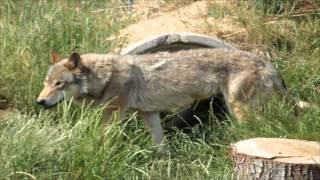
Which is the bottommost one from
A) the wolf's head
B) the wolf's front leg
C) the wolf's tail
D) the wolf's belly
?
the wolf's front leg

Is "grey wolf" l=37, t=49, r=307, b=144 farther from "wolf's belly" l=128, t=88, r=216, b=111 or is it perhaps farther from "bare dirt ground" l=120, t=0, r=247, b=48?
"bare dirt ground" l=120, t=0, r=247, b=48

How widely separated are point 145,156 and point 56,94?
135 centimetres

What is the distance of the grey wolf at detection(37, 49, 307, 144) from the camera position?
26.2 ft

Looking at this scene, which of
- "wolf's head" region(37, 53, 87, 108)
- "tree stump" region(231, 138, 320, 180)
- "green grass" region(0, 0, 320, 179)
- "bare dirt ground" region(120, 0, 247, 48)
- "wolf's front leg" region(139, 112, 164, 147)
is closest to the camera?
"tree stump" region(231, 138, 320, 180)

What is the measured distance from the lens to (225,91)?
8.37 m

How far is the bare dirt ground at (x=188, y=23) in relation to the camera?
9.77 metres

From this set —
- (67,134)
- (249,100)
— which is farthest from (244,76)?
(67,134)

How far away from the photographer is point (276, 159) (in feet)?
19.1

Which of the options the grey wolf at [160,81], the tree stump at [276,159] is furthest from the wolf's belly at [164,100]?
the tree stump at [276,159]

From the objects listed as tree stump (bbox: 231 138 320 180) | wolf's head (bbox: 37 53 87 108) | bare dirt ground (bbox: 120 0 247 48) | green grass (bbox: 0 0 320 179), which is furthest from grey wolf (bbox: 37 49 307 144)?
tree stump (bbox: 231 138 320 180)

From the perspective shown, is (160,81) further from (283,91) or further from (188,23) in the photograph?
(188,23)

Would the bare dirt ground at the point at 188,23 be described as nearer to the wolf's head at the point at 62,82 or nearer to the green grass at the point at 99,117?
the green grass at the point at 99,117

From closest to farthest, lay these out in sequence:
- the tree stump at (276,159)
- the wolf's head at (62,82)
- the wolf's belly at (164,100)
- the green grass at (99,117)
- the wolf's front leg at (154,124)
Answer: the tree stump at (276,159) → the green grass at (99,117) → the wolf's head at (62,82) → the wolf's front leg at (154,124) → the wolf's belly at (164,100)

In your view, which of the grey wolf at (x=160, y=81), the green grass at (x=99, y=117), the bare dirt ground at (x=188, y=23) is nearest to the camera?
the green grass at (x=99, y=117)
